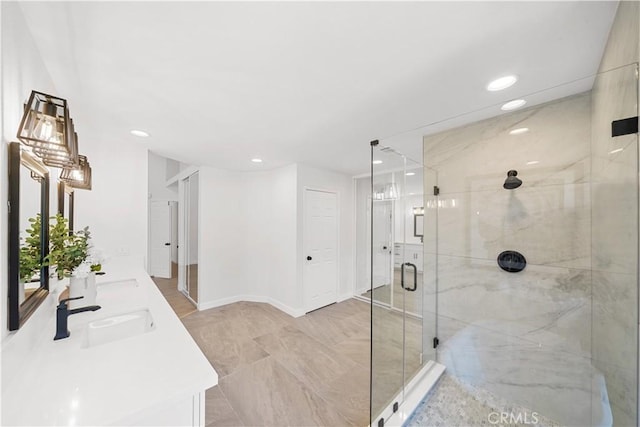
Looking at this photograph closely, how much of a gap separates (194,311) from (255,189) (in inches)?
87.0

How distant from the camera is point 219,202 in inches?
161

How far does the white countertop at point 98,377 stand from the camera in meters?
0.76

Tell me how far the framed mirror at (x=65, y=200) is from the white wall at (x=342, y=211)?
247 cm

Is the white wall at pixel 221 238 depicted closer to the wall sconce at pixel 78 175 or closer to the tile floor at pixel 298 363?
the tile floor at pixel 298 363

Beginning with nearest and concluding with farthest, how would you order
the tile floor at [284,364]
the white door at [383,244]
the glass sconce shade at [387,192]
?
the tile floor at [284,364], the glass sconce shade at [387,192], the white door at [383,244]

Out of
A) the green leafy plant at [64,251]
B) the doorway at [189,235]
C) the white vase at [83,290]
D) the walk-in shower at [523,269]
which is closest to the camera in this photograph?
the walk-in shower at [523,269]

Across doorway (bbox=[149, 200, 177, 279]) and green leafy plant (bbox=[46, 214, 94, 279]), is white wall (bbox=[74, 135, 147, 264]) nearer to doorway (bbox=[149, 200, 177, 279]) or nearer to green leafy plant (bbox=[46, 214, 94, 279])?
green leafy plant (bbox=[46, 214, 94, 279])

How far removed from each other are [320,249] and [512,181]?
2.75m

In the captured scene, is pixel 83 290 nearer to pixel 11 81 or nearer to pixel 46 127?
pixel 46 127

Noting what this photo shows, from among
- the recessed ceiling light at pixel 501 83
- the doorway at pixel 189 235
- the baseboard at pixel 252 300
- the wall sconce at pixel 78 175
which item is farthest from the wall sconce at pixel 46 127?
the baseboard at pixel 252 300

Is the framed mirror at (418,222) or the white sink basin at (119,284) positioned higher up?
the framed mirror at (418,222)

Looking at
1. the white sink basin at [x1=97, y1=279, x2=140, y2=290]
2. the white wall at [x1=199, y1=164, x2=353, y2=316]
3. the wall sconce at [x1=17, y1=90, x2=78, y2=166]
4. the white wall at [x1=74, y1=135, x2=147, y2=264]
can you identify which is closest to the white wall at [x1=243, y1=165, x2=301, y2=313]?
the white wall at [x1=199, y1=164, x2=353, y2=316]

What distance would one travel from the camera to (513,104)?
1796 mm

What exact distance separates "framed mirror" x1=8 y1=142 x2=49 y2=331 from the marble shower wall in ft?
9.08
